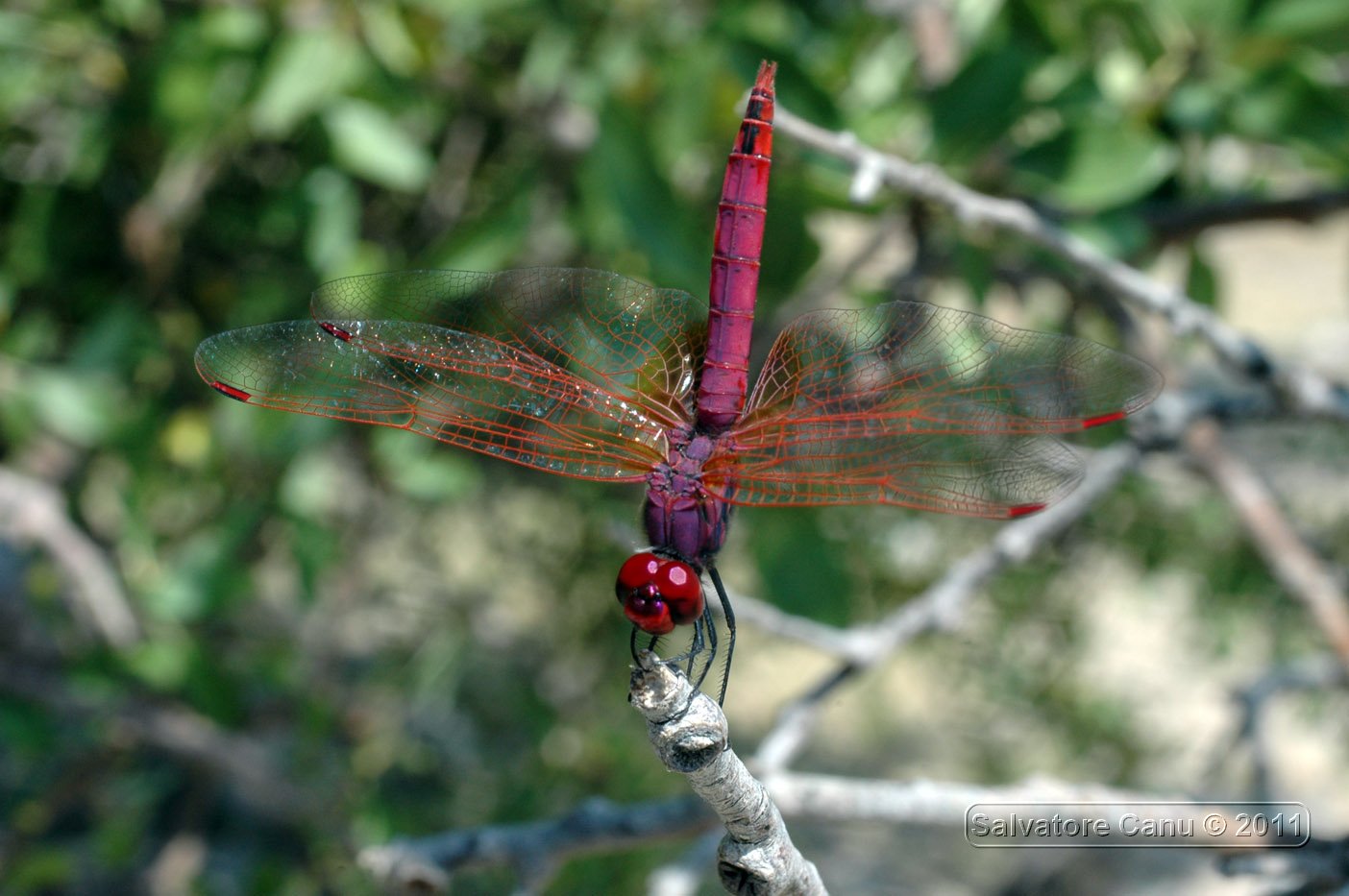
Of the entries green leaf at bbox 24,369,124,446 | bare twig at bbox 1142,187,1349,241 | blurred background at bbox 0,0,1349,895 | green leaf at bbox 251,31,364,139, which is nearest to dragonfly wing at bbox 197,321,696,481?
blurred background at bbox 0,0,1349,895

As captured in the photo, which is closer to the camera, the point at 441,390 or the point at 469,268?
the point at 441,390

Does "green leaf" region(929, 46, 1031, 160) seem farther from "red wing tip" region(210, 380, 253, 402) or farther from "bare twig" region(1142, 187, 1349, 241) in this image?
"red wing tip" region(210, 380, 253, 402)

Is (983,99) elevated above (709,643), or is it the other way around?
(983,99)

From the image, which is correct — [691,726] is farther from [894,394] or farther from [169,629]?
[169,629]

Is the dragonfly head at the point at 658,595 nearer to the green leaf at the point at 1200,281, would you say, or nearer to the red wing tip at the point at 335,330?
the red wing tip at the point at 335,330

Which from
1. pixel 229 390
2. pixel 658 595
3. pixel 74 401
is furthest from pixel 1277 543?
pixel 74 401

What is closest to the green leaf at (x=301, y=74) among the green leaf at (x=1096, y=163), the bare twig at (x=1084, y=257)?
the bare twig at (x=1084, y=257)

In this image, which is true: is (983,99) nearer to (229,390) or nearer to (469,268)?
(469,268)
